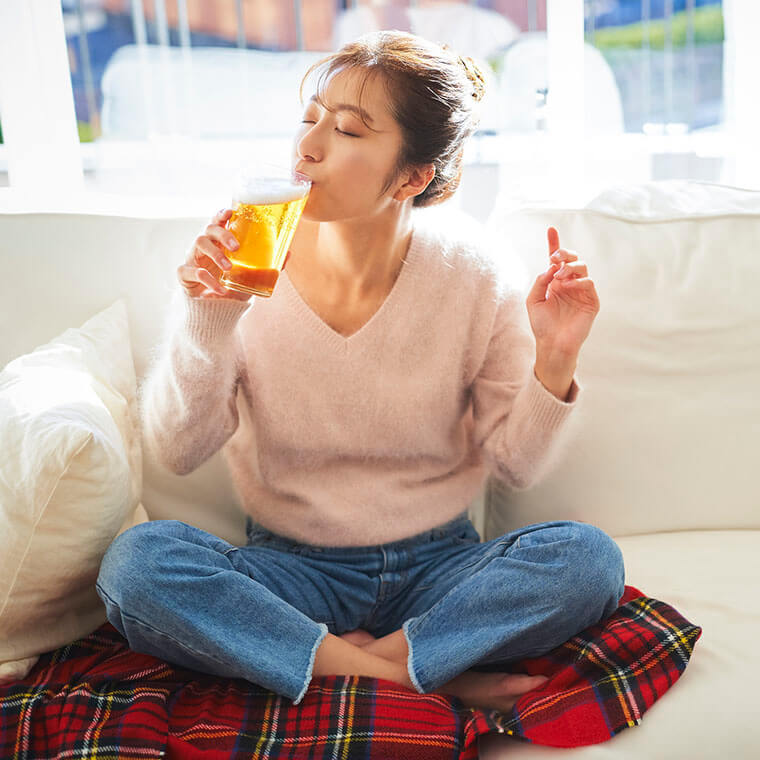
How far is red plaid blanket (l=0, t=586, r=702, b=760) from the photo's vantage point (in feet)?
3.46

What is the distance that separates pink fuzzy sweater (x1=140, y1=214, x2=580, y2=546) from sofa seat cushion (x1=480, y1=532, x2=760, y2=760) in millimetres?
257

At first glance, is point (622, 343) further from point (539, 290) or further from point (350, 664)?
point (350, 664)

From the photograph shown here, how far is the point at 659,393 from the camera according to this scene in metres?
1.56

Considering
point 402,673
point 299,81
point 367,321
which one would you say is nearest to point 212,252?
point 367,321

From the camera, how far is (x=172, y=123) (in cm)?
198

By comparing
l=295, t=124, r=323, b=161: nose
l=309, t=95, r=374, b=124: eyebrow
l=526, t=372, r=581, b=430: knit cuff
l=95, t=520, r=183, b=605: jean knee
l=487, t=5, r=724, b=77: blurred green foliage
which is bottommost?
l=95, t=520, r=183, b=605: jean knee

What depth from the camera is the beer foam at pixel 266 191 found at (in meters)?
1.06

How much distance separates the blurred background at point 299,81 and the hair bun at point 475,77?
32cm

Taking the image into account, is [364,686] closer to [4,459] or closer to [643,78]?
[4,459]

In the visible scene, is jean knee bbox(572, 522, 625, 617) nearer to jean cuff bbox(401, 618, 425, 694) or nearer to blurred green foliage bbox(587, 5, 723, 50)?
jean cuff bbox(401, 618, 425, 694)

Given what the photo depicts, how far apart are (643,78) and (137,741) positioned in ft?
6.15

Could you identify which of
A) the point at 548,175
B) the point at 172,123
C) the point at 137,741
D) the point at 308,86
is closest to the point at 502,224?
the point at 308,86

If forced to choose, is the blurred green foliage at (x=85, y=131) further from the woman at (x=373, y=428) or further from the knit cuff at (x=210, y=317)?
the knit cuff at (x=210, y=317)

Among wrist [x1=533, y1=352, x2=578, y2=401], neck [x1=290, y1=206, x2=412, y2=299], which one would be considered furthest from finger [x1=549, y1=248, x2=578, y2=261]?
neck [x1=290, y1=206, x2=412, y2=299]
